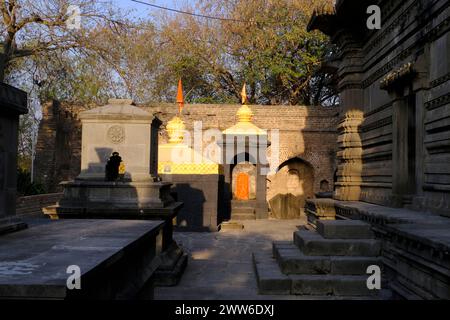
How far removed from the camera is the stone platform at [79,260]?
84.0 inches

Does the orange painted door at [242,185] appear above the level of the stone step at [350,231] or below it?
above

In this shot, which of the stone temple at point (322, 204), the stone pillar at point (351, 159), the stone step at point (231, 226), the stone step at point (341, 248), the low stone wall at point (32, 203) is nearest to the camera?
the stone temple at point (322, 204)

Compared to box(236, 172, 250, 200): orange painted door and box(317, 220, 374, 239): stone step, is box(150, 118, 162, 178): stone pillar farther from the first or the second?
box(236, 172, 250, 200): orange painted door

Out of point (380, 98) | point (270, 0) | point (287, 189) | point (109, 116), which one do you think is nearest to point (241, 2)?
point (270, 0)

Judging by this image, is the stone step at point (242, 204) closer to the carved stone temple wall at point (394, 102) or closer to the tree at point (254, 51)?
the carved stone temple wall at point (394, 102)

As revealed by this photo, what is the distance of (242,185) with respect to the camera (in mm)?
22812

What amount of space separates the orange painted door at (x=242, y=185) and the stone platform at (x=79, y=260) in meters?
17.6

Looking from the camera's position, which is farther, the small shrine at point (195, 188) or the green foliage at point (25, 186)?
the green foliage at point (25, 186)

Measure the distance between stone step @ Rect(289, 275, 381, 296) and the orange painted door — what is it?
53.2 feet

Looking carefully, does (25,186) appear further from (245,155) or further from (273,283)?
(273,283)

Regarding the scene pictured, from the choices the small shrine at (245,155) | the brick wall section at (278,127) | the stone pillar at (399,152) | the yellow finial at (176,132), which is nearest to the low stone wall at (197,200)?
the yellow finial at (176,132)
